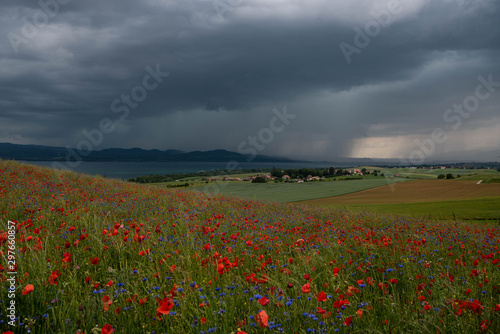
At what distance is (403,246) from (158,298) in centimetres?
467

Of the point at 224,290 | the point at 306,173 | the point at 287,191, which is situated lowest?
the point at 287,191

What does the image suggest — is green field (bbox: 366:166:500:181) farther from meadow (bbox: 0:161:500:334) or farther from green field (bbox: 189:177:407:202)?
meadow (bbox: 0:161:500:334)

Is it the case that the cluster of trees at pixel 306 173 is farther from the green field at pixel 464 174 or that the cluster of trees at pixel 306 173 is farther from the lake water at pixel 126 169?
the lake water at pixel 126 169

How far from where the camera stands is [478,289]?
3457mm

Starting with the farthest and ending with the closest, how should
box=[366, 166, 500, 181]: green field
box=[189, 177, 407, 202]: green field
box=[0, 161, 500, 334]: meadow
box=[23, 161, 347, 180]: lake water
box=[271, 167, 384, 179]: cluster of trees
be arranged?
box=[271, 167, 384, 179]: cluster of trees < box=[366, 166, 500, 181]: green field < box=[189, 177, 407, 202]: green field < box=[23, 161, 347, 180]: lake water < box=[0, 161, 500, 334]: meadow

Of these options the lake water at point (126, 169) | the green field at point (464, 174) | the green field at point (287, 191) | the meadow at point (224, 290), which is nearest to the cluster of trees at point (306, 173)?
the green field at point (464, 174)

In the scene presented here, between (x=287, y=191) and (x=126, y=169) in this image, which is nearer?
(x=287, y=191)

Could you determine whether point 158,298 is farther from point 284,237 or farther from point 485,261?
point 485,261

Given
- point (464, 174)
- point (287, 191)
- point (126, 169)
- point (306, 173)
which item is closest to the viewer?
point (287, 191)

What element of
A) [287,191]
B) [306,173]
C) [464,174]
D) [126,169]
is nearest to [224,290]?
[287,191]

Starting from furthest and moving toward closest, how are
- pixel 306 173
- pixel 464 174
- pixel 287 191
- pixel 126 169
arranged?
pixel 126 169, pixel 306 173, pixel 464 174, pixel 287 191

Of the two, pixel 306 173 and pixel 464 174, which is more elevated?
pixel 464 174

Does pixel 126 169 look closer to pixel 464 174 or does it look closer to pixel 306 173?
pixel 306 173

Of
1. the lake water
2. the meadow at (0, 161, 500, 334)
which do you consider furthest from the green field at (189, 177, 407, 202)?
the meadow at (0, 161, 500, 334)
